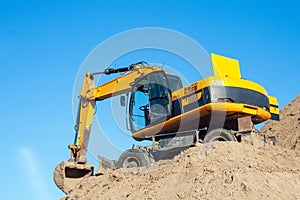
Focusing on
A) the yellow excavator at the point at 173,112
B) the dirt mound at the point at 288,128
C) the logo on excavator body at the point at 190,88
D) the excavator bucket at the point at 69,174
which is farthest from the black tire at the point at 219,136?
the dirt mound at the point at 288,128

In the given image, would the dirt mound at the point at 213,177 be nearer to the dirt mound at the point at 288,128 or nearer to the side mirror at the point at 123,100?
the side mirror at the point at 123,100

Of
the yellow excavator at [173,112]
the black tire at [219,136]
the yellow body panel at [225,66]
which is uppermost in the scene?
the yellow body panel at [225,66]

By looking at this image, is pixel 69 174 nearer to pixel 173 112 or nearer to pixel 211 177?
pixel 173 112

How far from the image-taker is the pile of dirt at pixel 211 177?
8.75 m

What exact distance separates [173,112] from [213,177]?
4118mm

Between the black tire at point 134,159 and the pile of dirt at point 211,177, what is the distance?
43 centimetres

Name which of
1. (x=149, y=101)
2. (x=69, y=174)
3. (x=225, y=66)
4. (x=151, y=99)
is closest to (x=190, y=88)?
(x=225, y=66)

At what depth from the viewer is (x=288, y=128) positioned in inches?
746

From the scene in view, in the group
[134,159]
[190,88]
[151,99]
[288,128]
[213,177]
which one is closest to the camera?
[213,177]

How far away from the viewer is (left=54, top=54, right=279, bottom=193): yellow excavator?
11891mm

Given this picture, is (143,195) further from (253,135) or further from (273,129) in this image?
(273,129)

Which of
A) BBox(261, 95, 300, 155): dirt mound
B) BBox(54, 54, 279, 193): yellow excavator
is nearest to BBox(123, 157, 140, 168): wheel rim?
BBox(54, 54, 279, 193): yellow excavator

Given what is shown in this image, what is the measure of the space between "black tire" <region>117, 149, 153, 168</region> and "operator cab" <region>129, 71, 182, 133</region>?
3.87 feet

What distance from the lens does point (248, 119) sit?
472 inches
